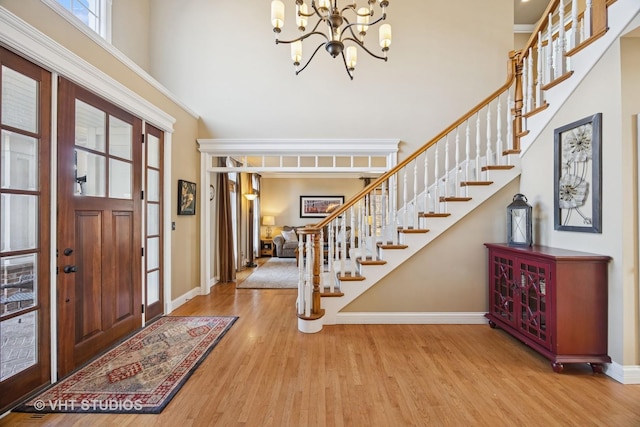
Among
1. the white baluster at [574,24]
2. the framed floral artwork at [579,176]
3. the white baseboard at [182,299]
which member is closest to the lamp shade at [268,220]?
the white baseboard at [182,299]

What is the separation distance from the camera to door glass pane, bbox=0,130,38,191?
1.83 m

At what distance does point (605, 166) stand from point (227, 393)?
11.1 ft

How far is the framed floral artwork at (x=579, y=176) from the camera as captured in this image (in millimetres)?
2260

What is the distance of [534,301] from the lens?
2.55 meters

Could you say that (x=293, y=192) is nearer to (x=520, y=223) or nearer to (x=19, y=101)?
(x=520, y=223)

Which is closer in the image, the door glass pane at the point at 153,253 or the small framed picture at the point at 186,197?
the door glass pane at the point at 153,253

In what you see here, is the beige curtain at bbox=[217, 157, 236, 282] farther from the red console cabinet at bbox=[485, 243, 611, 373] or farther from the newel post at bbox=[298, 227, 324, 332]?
the red console cabinet at bbox=[485, 243, 611, 373]

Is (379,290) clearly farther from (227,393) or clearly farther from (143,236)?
(143,236)

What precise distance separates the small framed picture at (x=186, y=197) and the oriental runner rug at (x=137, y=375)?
1626 millimetres

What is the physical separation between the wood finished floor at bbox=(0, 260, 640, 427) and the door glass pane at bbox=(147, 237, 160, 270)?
1360 mm

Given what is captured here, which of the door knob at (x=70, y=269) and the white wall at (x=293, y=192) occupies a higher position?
the white wall at (x=293, y=192)

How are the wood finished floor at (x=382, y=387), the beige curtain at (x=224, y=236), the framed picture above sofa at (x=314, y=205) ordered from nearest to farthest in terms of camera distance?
the wood finished floor at (x=382, y=387), the beige curtain at (x=224, y=236), the framed picture above sofa at (x=314, y=205)

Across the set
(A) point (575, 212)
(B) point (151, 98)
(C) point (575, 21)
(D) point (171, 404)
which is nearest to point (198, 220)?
(B) point (151, 98)

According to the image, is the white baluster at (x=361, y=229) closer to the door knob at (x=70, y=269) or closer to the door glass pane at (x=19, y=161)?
the door knob at (x=70, y=269)
